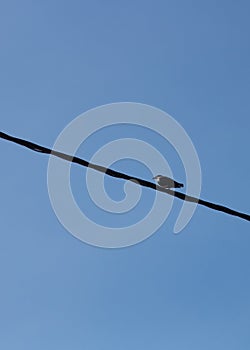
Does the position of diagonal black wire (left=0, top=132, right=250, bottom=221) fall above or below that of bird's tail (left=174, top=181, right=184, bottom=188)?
below

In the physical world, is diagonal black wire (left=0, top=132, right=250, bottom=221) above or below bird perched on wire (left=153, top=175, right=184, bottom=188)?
below

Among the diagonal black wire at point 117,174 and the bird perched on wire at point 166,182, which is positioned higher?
the bird perched on wire at point 166,182

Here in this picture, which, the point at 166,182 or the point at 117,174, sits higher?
the point at 166,182

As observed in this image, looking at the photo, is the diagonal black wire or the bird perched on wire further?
the bird perched on wire

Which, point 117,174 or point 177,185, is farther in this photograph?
point 177,185

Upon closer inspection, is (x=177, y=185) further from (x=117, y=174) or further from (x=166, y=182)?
(x=117, y=174)

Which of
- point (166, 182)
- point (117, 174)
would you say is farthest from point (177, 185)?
point (117, 174)

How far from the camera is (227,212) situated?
9531 mm

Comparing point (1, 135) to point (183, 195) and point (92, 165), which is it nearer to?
point (92, 165)

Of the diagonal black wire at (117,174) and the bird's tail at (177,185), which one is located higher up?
the bird's tail at (177,185)

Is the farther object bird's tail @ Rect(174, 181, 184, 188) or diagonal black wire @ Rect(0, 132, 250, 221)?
bird's tail @ Rect(174, 181, 184, 188)

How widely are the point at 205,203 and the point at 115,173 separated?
1.33 meters

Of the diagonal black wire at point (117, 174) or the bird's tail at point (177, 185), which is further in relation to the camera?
the bird's tail at point (177, 185)

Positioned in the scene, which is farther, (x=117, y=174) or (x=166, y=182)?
(x=166, y=182)
